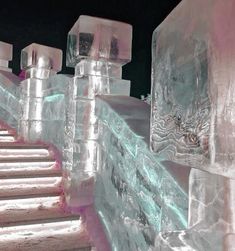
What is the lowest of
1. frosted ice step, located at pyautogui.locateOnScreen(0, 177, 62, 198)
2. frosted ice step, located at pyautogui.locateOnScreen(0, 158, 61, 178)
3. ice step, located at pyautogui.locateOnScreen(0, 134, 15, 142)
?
frosted ice step, located at pyautogui.locateOnScreen(0, 177, 62, 198)

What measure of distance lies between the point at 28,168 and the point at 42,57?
1.62 metres

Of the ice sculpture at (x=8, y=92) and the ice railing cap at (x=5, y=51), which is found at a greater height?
the ice railing cap at (x=5, y=51)

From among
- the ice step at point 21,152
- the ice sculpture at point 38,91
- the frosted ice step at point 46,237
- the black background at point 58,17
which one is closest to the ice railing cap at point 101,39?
the ice sculpture at point 38,91

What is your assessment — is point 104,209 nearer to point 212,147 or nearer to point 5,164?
point 5,164

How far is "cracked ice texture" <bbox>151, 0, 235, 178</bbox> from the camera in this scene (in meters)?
0.85

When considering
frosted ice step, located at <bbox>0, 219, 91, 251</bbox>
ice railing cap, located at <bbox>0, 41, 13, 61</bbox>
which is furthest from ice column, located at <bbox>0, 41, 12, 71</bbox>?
frosted ice step, located at <bbox>0, 219, 91, 251</bbox>

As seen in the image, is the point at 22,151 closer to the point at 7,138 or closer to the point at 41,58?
the point at 7,138

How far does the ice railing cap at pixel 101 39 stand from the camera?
8.87 feet

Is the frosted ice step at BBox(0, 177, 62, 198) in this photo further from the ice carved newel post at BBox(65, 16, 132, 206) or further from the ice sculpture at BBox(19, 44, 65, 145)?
the ice sculpture at BBox(19, 44, 65, 145)

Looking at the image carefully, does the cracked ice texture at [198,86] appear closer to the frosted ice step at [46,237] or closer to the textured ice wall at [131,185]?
the textured ice wall at [131,185]

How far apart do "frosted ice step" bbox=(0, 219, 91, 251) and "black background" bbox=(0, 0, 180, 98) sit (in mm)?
8763

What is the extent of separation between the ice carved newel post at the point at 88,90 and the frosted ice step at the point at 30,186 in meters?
0.41

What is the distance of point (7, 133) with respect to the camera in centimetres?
454

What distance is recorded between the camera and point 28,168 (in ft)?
11.2
